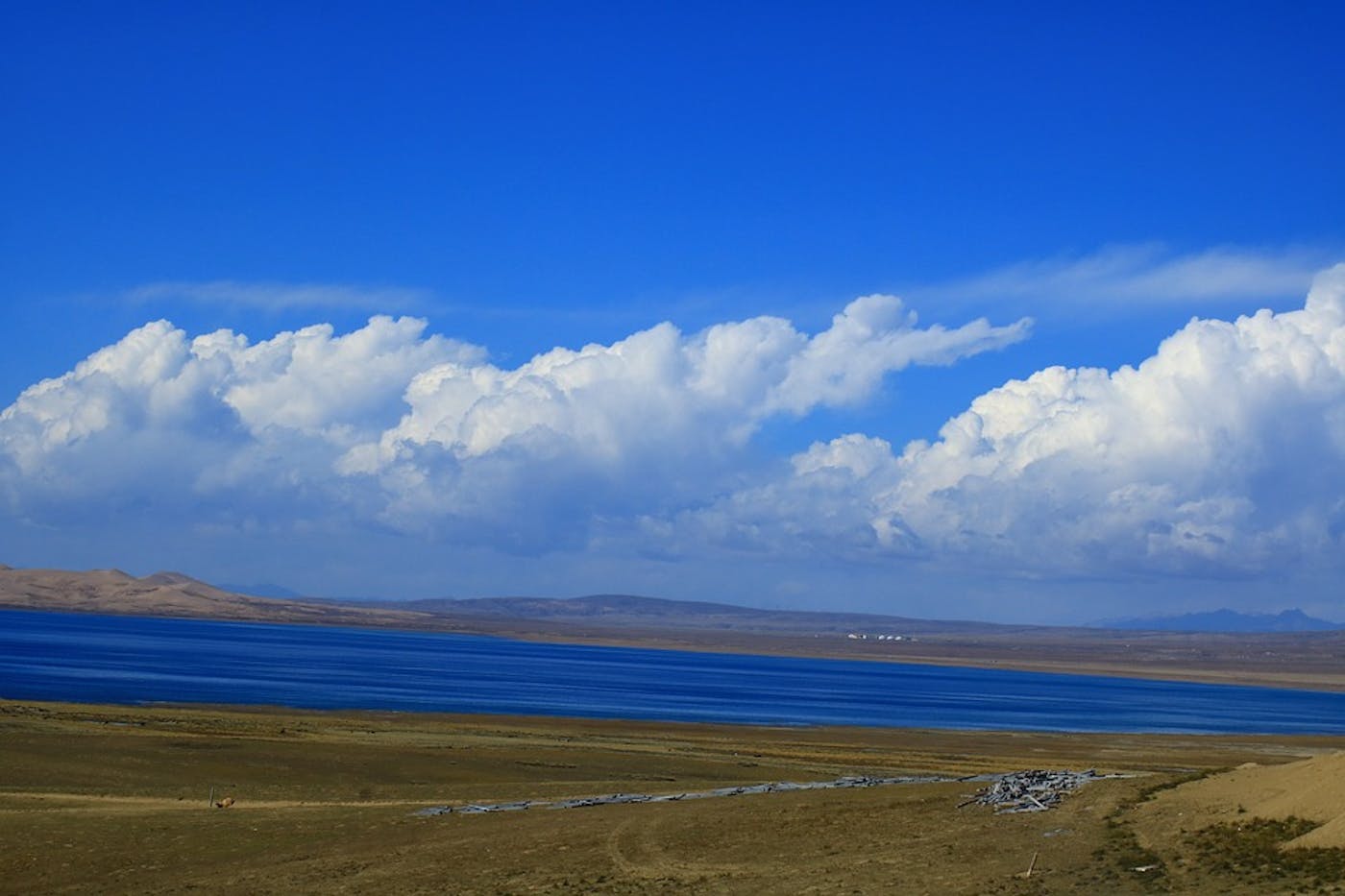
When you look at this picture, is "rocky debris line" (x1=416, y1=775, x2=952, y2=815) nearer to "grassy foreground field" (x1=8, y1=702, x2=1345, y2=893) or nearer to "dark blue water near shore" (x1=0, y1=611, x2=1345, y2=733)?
"grassy foreground field" (x1=8, y1=702, x2=1345, y2=893)

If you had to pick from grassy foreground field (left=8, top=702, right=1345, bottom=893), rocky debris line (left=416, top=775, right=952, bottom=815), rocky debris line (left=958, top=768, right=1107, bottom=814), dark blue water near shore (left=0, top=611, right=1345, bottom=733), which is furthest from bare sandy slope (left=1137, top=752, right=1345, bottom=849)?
dark blue water near shore (left=0, top=611, right=1345, bottom=733)

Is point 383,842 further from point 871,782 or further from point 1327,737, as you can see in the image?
point 1327,737

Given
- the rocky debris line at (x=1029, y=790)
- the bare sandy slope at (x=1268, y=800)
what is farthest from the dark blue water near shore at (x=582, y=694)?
the bare sandy slope at (x=1268, y=800)

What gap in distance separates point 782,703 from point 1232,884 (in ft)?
358

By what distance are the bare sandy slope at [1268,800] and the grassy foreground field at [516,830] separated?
569 mm

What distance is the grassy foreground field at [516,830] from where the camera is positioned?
108 feet

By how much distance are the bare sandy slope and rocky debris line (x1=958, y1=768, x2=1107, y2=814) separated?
335 centimetres

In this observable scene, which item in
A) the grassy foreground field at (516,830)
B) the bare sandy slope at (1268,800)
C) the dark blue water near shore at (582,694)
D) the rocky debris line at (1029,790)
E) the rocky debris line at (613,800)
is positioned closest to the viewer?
the bare sandy slope at (1268,800)

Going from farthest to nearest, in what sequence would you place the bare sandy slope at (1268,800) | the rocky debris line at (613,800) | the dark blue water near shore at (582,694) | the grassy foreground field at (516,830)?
the dark blue water near shore at (582,694)
the rocky debris line at (613,800)
the grassy foreground field at (516,830)
the bare sandy slope at (1268,800)

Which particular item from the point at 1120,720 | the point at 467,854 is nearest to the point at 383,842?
the point at 467,854

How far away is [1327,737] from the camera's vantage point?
11194 centimetres

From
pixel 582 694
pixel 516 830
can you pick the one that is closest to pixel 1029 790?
pixel 516 830

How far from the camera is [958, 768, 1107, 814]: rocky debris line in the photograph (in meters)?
40.8

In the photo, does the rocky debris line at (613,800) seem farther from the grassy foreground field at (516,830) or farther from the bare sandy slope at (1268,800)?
the bare sandy slope at (1268,800)
